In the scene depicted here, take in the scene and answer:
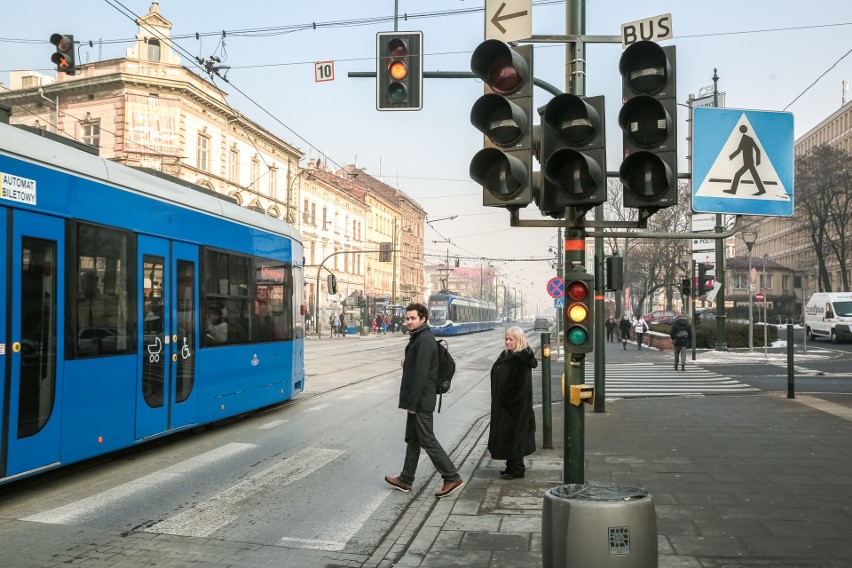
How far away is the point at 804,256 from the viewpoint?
86812mm

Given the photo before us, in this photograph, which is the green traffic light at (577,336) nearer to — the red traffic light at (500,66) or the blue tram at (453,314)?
the red traffic light at (500,66)

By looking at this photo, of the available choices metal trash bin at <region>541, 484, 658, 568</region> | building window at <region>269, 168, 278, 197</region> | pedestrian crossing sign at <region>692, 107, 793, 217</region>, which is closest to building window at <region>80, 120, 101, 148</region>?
building window at <region>269, 168, 278, 197</region>

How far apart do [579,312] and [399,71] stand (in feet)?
19.2

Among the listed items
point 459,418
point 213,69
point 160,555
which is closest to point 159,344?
point 160,555

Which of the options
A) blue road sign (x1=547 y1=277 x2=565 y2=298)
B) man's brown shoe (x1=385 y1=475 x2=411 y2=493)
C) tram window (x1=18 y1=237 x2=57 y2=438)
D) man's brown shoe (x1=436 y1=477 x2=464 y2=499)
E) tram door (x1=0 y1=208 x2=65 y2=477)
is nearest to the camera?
tram door (x1=0 y1=208 x2=65 y2=477)

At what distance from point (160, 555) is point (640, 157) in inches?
→ 163

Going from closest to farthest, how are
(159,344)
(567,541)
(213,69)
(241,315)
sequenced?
(567,541) → (159,344) → (241,315) → (213,69)

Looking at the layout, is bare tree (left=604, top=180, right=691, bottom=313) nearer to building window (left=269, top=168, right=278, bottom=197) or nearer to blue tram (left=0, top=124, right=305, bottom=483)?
building window (left=269, top=168, right=278, bottom=197)

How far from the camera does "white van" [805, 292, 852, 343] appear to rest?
37.1 m

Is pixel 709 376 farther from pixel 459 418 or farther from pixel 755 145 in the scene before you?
pixel 755 145

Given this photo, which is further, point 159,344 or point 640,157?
point 159,344

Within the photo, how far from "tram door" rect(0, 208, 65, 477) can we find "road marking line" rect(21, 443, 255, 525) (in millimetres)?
473

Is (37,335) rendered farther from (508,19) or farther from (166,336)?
(508,19)

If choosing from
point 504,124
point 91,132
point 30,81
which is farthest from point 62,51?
point 30,81
